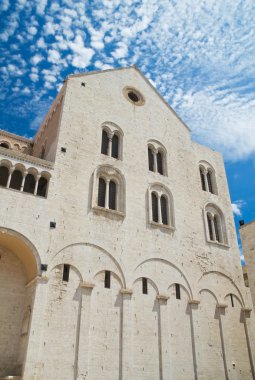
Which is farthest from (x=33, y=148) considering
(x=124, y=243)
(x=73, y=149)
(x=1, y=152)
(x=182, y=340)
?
(x=182, y=340)

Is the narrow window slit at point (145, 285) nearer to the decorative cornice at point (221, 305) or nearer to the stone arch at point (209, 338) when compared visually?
the stone arch at point (209, 338)

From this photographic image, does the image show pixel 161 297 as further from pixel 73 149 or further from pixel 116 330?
pixel 73 149

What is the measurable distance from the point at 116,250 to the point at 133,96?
1193cm

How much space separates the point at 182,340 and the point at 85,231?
750cm

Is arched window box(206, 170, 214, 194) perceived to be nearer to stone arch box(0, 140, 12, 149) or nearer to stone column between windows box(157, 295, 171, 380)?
stone column between windows box(157, 295, 171, 380)

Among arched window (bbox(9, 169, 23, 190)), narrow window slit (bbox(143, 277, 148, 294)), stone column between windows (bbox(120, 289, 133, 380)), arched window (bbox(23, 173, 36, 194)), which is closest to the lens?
stone column between windows (bbox(120, 289, 133, 380))

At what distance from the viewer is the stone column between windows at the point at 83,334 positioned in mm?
13731

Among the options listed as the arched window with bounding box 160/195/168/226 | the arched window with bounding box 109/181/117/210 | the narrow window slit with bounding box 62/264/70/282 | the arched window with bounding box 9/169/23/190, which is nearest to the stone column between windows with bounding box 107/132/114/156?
the arched window with bounding box 109/181/117/210

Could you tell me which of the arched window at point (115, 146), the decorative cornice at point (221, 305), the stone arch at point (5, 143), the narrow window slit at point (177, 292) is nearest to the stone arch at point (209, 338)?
the decorative cornice at point (221, 305)

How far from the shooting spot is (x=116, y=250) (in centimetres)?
1714

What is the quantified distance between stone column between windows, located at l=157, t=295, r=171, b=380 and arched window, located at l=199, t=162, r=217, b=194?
9666mm

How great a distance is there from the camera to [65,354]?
13688mm

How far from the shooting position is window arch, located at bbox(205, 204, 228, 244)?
22.4m

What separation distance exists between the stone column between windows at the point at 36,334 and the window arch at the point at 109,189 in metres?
5.26
